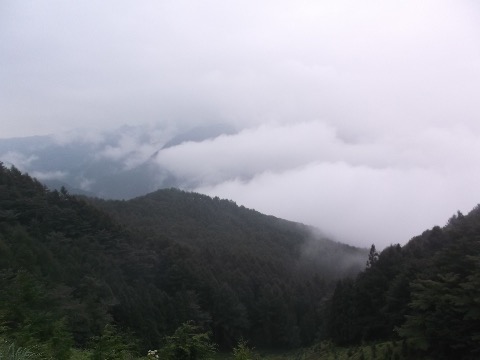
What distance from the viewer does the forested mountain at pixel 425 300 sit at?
17000 mm

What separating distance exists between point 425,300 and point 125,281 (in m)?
29.2

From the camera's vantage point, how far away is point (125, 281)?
4169 cm

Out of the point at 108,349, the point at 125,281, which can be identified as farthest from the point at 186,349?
the point at 125,281

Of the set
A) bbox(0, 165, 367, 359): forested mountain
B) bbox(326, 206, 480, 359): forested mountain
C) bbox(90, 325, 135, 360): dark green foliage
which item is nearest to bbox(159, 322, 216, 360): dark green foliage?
bbox(90, 325, 135, 360): dark green foliage

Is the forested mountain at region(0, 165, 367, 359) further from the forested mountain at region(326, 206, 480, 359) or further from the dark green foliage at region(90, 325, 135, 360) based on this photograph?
the forested mountain at region(326, 206, 480, 359)

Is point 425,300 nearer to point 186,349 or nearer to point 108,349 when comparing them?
point 186,349

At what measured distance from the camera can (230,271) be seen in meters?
61.0

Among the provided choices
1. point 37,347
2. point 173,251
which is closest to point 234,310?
point 173,251

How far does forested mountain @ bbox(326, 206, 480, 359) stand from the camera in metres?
17.0

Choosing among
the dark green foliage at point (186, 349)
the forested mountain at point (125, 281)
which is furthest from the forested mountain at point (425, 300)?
the forested mountain at point (125, 281)

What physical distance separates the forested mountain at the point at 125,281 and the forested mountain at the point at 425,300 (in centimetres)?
1274

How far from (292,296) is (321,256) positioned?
123ft

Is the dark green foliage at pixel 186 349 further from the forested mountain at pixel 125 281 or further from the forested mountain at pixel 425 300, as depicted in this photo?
the forested mountain at pixel 425 300

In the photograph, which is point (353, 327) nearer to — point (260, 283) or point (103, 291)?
point (103, 291)
